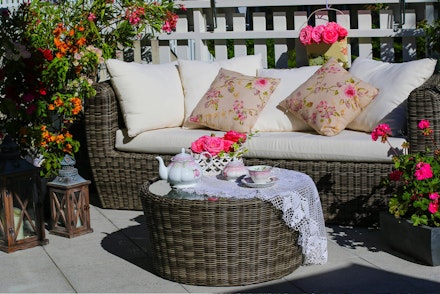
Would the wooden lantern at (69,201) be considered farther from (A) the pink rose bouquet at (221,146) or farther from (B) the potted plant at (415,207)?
(B) the potted plant at (415,207)

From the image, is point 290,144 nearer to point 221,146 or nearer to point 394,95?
point 394,95

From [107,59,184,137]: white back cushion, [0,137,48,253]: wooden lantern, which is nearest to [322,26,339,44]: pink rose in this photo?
[107,59,184,137]: white back cushion

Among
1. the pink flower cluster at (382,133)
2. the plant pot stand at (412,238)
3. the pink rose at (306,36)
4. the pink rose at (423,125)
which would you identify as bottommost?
the plant pot stand at (412,238)

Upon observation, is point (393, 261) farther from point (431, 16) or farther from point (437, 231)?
point (431, 16)

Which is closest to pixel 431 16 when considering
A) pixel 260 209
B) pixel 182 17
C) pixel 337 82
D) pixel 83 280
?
pixel 337 82

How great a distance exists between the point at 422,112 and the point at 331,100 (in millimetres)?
618

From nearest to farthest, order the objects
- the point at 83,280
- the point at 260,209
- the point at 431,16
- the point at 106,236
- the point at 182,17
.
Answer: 1. the point at 260,209
2. the point at 83,280
3. the point at 106,236
4. the point at 431,16
5. the point at 182,17

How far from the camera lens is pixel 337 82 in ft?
14.6

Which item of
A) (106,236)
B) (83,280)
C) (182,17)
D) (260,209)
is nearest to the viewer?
(260,209)

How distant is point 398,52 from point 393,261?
86.7 inches

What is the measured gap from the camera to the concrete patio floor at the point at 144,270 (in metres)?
3.32

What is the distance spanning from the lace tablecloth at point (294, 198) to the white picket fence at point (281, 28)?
2.04 m

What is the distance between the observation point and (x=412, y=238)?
3.56 meters

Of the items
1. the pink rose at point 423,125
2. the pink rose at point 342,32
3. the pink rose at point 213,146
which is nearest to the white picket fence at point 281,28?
the pink rose at point 342,32
